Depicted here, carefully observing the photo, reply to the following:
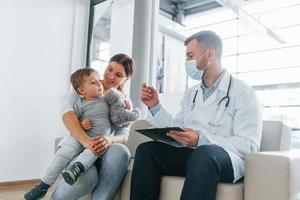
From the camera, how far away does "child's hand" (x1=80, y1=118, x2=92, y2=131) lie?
5.63 ft

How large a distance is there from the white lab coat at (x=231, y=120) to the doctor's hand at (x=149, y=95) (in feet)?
0.20

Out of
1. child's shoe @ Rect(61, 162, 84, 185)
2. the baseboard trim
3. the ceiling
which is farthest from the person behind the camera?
the ceiling

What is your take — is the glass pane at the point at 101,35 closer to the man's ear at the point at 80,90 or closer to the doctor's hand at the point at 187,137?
the man's ear at the point at 80,90

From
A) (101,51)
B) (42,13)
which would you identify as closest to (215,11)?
(101,51)

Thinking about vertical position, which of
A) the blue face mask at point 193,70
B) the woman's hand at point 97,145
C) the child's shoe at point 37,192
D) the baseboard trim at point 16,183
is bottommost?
the baseboard trim at point 16,183

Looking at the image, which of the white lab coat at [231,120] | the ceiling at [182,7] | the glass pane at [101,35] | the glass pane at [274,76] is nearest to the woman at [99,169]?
the white lab coat at [231,120]

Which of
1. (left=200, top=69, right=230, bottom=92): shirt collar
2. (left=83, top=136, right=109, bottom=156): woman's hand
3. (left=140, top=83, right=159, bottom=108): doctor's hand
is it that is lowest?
(left=83, top=136, right=109, bottom=156): woman's hand

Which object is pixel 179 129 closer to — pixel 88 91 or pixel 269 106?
pixel 88 91

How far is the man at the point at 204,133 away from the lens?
1.18 m

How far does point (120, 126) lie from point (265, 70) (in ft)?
12.8

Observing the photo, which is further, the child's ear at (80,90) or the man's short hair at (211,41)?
the child's ear at (80,90)

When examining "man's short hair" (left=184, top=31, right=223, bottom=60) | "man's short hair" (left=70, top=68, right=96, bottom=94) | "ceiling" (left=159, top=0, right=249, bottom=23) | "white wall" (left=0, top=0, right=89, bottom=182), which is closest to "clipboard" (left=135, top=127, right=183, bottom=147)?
"man's short hair" (left=184, top=31, right=223, bottom=60)

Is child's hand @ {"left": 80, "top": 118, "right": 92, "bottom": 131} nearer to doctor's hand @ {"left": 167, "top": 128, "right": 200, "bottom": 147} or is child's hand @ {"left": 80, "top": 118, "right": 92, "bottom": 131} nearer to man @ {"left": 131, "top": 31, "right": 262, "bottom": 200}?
man @ {"left": 131, "top": 31, "right": 262, "bottom": 200}

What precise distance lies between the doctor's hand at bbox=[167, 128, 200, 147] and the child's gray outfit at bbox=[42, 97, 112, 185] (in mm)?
505
